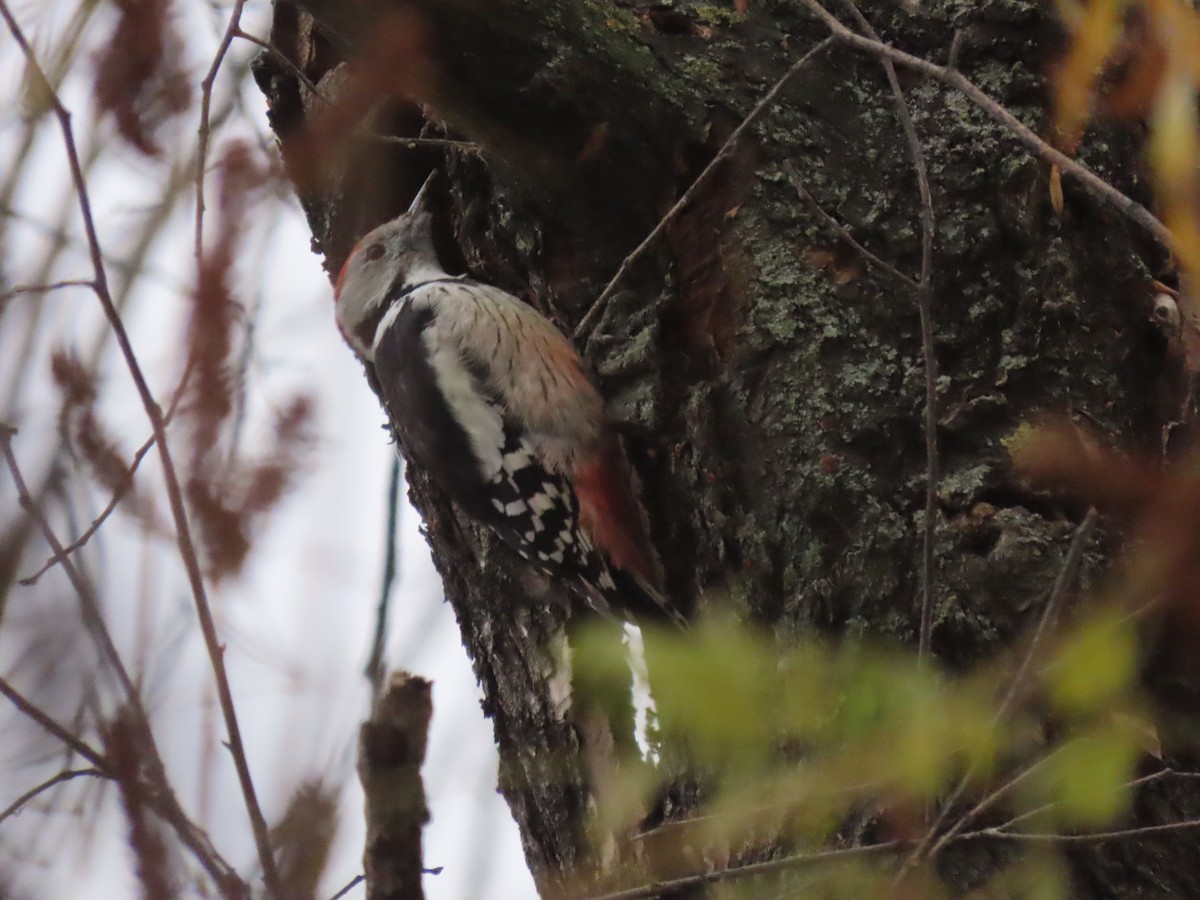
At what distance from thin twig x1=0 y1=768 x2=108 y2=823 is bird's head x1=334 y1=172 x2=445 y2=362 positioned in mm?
1802

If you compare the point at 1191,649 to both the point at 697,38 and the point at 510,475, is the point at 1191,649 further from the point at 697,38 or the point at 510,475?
the point at 510,475

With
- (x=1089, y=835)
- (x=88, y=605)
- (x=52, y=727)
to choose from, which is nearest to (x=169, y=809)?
(x=52, y=727)

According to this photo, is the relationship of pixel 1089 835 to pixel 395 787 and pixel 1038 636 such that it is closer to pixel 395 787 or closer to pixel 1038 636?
pixel 1038 636

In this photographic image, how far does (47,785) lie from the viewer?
1399 millimetres

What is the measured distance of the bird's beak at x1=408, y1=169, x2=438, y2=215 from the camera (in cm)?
288

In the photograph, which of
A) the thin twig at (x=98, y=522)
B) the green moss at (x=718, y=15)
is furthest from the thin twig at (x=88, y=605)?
the green moss at (x=718, y=15)

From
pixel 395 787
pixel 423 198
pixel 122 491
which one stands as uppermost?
pixel 423 198

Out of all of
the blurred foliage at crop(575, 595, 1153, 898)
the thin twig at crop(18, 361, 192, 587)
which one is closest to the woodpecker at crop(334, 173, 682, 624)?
the blurred foliage at crop(575, 595, 1153, 898)

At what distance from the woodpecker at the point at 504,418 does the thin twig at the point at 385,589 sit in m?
0.80

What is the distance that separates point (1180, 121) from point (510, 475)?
1.98 metres

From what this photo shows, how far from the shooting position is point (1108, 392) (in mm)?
1796

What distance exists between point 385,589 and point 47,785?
17.5 inches

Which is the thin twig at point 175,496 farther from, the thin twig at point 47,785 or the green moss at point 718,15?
the green moss at point 718,15

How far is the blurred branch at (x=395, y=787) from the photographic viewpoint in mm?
1021
